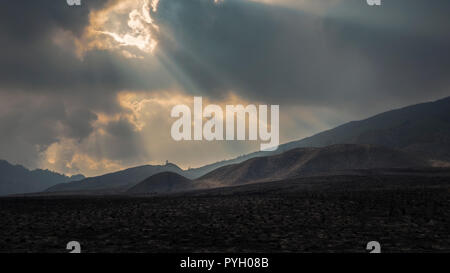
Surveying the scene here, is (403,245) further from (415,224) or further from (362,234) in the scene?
(415,224)

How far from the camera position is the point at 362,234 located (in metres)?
17.1

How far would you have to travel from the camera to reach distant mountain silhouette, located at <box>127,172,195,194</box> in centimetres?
14538

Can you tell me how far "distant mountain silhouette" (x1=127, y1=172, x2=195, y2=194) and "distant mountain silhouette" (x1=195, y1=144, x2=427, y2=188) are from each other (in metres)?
6.37

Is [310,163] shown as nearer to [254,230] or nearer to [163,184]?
[163,184]

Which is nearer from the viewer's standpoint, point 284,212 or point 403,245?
point 403,245

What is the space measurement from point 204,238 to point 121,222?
814 cm

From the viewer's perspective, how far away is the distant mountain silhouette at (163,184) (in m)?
145

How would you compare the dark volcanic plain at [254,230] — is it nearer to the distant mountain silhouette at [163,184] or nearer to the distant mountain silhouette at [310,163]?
the distant mountain silhouette at [310,163]

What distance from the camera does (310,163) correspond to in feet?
477

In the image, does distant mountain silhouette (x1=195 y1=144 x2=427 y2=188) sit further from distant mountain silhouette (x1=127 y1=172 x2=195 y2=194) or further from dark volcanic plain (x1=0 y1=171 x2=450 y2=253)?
dark volcanic plain (x1=0 y1=171 x2=450 y2=253)

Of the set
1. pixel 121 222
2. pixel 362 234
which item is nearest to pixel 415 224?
pixel 362 234

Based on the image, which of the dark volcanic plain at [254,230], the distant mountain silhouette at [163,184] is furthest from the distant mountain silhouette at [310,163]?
the dark volcanic plain at [254,230]
